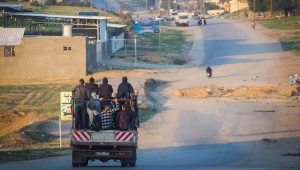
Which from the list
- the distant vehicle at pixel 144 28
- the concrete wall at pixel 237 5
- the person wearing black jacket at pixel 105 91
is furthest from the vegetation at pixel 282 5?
the person wearing black jacket at pixel 105 91

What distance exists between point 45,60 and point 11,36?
3058mm

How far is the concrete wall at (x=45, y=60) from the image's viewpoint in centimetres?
5822

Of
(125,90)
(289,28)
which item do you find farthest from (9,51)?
(289,28)

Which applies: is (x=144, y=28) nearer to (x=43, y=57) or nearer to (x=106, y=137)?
(x=43, y=57)

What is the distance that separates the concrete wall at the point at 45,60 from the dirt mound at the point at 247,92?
1085 cm

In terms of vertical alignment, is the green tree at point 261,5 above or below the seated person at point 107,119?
above

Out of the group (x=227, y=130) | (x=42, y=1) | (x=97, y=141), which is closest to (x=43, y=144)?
(x=227, y=130)

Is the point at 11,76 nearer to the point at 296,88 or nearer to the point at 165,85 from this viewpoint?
the point at 165,85

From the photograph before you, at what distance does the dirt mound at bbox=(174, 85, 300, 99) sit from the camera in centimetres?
4825

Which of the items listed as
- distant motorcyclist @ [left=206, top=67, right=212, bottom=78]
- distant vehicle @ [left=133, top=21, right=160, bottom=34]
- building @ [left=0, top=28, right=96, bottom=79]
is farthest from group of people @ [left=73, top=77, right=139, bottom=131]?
distant vehicle @ [left=133, top=21, right=160, bottom=34]

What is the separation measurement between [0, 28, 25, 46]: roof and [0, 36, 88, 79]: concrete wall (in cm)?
46

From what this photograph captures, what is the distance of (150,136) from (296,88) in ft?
59.9

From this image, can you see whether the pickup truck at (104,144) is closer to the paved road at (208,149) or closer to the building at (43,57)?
the paved road at (208,149)

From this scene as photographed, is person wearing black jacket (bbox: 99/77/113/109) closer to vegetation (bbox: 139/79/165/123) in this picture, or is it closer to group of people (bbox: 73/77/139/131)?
group of people (bbox: 73/77/139/131)
